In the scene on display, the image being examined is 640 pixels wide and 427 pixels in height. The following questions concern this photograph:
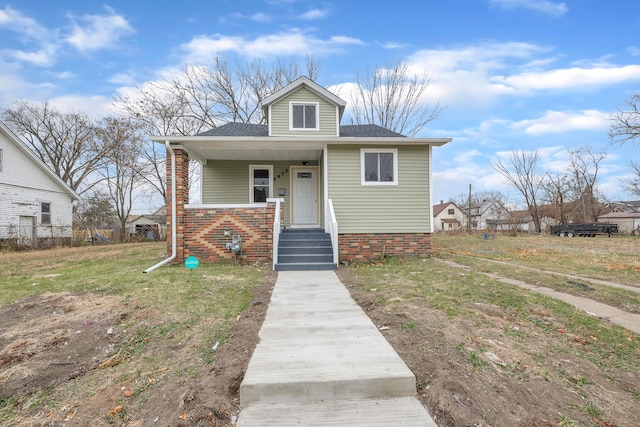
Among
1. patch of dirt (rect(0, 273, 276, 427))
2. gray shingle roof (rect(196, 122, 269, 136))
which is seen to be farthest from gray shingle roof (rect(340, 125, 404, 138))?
patch of dirt (rect(0, 273, 276, 427))

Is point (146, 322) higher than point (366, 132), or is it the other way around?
point (366, 132)

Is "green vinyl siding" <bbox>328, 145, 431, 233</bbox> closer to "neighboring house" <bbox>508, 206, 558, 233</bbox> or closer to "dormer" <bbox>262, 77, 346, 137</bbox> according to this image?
"dormer" <bbox>262, 77, 346, 137</bbox>

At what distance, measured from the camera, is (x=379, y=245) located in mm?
9680

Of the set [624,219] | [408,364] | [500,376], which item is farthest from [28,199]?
[624,219]

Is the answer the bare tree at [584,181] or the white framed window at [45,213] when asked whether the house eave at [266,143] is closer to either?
the white framed window at [45,213]

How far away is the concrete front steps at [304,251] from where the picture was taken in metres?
8.21

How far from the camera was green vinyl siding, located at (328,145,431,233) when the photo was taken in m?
9.78

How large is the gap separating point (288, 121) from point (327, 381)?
32.2ft

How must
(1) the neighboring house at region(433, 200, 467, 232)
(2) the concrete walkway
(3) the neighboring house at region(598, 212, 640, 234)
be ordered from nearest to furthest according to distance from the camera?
(2) the concrete walkway, (3) the neighboring house at region(598, 212, 640, 234), (1) the neighboring house at region(433, 200, 467, 232)

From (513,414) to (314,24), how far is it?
14044 millimetres

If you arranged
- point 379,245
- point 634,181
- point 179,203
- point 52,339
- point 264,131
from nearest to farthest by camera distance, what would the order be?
1. point 52,339
2. point 179,203
3. point 379,245
4. point 264,131
5. point 634,181

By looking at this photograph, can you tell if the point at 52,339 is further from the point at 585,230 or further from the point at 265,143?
the point at 585,230

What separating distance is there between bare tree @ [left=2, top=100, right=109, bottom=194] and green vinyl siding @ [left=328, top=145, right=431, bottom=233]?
70.9ft

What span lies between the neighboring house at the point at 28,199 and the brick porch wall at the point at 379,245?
16715 mm
